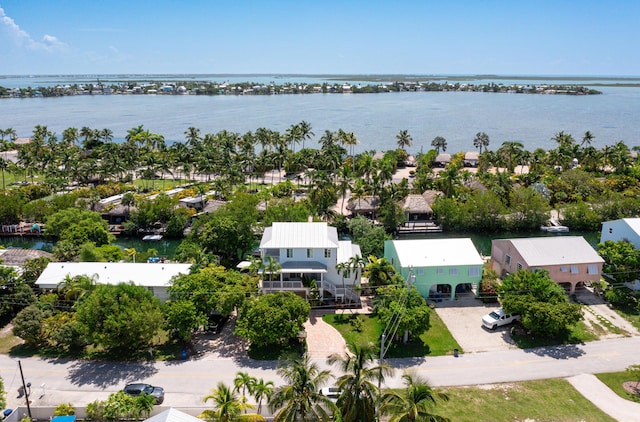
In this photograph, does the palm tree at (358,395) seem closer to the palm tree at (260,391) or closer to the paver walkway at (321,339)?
the palm tree at (260,391)

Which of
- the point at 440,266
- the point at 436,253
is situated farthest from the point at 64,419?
the point at 436,253

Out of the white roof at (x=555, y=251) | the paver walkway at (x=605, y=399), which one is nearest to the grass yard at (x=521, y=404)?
the paver walkway at (x=605, y=399)

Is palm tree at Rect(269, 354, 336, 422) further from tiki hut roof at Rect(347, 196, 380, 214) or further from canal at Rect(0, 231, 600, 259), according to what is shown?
tiki hut roof at Rect(347, 196, 380, 214)

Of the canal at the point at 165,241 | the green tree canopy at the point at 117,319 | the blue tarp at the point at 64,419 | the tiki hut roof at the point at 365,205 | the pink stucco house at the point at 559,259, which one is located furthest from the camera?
the tiki hut roof at the point at 365,205

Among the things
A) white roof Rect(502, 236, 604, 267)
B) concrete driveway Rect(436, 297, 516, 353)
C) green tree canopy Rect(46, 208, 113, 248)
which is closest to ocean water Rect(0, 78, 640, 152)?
green tree canopy Rect(46, 208, 113, 248)

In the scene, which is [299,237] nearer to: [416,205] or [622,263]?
[416,205]
